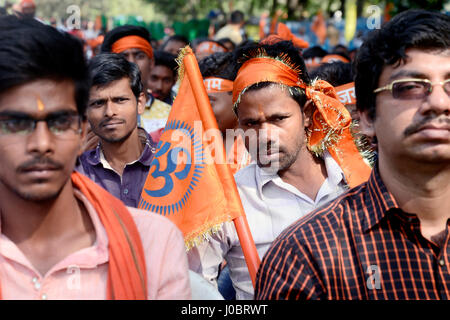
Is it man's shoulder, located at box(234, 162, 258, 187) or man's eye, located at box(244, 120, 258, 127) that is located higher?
man's eye, located at box(244, 120, 258, 127)

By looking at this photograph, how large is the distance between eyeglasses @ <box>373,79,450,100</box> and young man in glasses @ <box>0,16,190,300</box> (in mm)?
1019

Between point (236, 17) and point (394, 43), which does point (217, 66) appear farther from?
point (236, 17)

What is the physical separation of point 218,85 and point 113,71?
3.96 feet

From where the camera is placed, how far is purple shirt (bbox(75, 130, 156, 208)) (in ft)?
13.8

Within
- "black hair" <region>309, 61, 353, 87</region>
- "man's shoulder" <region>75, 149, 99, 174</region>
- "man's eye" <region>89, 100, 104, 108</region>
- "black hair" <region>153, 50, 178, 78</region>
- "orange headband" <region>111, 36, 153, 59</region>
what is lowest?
"man's shoulder" <region>75, 149, 99, 174</region>

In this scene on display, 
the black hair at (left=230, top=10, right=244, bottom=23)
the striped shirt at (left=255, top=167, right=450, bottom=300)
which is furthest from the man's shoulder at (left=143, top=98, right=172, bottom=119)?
the black hair at (left=230, top=10, right=244, bottom=23)

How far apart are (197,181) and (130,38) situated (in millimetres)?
4039

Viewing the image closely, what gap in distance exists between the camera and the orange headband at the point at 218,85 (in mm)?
5367

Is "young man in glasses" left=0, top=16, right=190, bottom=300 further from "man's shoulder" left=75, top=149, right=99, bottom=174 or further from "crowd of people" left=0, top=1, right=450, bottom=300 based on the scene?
"man's shoulder" left=75, top=149, right=99, bottom=174

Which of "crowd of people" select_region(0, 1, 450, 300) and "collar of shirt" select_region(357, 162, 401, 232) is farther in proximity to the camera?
"collar of shirt" select_region(357, 162, 401, 232)

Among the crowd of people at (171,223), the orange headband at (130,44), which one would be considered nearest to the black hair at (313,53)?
the orange headband at (130,44)

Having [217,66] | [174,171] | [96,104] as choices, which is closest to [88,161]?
[96,104]

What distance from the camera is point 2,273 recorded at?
2027mm
